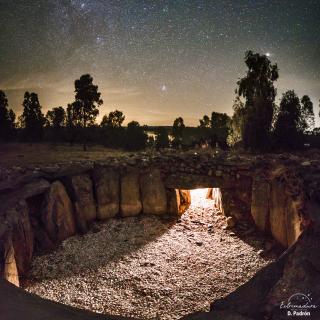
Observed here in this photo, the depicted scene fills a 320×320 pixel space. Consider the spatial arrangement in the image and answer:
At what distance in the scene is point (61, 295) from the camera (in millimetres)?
8273

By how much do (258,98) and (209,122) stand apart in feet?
99.1

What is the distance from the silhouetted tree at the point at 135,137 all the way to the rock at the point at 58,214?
25.3 meters

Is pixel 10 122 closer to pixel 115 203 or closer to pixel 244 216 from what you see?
pixel 115 203

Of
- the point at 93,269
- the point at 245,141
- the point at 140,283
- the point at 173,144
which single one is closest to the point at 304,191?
the point at 140,283

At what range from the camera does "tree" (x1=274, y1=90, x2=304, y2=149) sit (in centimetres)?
2178

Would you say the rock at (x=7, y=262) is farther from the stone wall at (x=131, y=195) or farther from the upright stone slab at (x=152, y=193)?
the upright stone slab at (x=152, y=193)

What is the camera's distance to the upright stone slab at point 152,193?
13305mm

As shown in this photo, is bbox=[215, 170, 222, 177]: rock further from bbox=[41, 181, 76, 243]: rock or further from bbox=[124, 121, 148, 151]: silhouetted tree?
bbox=[124, 121, 148, 151]: silhouetted tree

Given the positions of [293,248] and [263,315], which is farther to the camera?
[293,248]

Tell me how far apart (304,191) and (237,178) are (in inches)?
146

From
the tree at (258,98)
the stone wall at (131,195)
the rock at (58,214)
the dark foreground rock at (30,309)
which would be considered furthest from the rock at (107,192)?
the tree at (258,98)

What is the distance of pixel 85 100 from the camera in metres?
33.3

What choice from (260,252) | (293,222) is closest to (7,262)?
(260,252)

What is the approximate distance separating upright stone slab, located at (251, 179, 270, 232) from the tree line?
10603 millimetres
